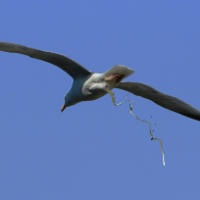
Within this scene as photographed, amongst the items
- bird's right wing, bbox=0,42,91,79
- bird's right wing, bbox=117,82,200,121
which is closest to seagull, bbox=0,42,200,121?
bird's right wing, bbox=0,42,91,79

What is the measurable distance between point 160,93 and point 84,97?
2163mm

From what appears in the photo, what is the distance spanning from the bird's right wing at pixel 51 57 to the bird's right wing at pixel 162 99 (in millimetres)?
1384

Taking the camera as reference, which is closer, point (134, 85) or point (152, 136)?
point (152, 136)

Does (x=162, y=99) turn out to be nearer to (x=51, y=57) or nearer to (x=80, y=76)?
(x=80, y=76)

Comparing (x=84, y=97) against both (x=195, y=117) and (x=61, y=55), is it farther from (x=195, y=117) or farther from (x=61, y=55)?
(x=195, y=117)

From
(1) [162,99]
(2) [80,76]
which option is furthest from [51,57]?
(1) [162,99]

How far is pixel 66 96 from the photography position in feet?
48.9

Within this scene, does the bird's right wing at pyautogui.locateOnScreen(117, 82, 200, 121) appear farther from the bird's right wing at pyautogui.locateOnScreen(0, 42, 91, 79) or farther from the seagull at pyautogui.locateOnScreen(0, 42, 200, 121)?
the bird's right wing at pyautogui.locateOnScreen(0, 42, 91, 79)

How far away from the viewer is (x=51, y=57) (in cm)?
1426

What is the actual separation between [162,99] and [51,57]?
2.89 metres

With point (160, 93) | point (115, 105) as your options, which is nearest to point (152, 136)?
point (115, 105)

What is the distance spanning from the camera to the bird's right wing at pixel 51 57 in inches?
557

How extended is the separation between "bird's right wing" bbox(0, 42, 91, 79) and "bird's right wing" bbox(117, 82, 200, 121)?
138 centimetres

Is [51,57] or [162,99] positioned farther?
[162,99]
